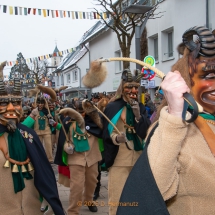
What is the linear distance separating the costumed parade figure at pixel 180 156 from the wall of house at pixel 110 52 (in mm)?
15447

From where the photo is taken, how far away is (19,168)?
3061mm

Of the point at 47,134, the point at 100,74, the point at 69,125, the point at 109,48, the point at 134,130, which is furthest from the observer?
the point at 109,48

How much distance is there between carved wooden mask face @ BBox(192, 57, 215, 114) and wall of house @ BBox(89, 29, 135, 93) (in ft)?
50.6

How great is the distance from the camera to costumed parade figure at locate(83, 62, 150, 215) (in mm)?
3928

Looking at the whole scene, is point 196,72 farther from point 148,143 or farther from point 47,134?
→ point 47,134

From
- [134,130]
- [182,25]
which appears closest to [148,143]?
[134,130]

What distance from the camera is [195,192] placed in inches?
62.0

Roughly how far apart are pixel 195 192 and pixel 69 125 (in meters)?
3.41

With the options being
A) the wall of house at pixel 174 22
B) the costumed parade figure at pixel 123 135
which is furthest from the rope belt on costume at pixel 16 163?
the wall of house at pixel 174 22

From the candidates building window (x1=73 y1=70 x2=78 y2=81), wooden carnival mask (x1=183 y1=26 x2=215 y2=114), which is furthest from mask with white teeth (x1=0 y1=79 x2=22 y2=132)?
building window (x1=73 y1=70 x2=78 y2=81)

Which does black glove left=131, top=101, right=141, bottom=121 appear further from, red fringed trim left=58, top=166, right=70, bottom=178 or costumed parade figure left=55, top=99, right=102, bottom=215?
red fringed trim left=58, top=166, right=70, bottom=178

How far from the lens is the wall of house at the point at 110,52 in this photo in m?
19.3

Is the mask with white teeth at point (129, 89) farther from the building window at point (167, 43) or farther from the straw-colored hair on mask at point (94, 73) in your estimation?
the building window at point (167, 43)

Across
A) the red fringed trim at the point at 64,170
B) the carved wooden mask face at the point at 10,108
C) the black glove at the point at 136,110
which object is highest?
the carved wooden mask face at the point at 10,108
